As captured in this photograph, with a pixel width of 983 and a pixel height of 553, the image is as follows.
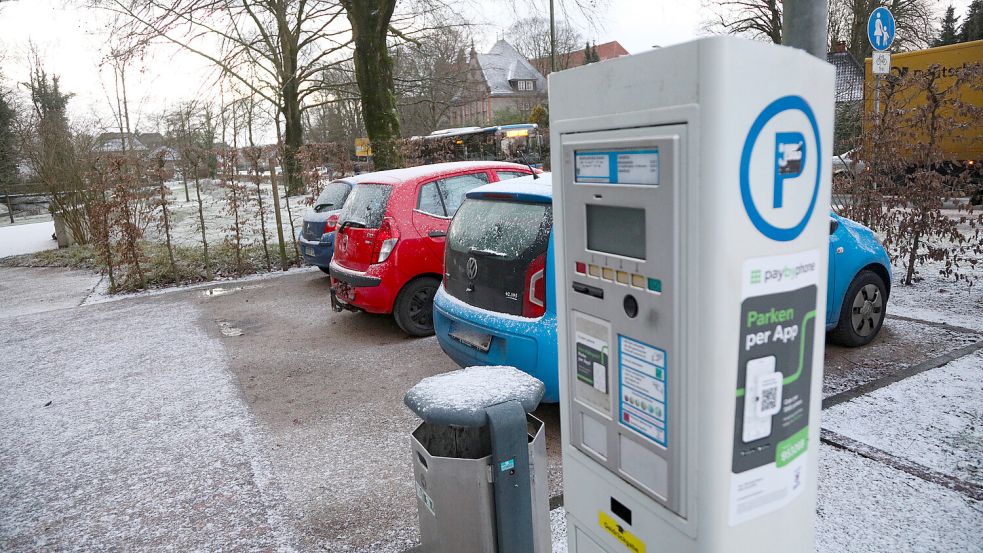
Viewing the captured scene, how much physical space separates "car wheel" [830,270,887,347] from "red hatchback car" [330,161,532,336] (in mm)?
3669

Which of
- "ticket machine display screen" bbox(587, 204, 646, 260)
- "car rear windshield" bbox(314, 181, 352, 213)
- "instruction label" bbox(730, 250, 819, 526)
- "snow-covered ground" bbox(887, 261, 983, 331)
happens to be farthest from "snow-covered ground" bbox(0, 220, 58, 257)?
"instruction label" bbox(730, 250, 819, 526)

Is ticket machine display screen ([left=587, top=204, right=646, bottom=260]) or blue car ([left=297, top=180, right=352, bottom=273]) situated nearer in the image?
ticket machine display screen ([left=587, top=204, right=646, bottom=260])

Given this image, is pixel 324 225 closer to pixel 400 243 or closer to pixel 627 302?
pixel 400 243

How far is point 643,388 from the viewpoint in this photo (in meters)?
1.83

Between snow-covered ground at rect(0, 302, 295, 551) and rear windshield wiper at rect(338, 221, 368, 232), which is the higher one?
rear windshield wiper at rect(338, 221, 368, 232)

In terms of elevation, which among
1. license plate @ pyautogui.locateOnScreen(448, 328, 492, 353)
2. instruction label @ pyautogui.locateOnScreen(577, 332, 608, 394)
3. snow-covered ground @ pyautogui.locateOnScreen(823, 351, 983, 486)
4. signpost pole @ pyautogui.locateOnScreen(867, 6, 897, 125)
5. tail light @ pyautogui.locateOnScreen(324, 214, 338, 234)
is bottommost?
snow-covered ground @ pyautogui.locateOnScreen(823, 351, 983, 486)

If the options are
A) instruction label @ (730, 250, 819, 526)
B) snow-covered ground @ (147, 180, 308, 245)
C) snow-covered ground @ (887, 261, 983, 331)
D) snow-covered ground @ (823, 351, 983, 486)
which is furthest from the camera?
snow-covered ground @ (147, 180, 308, 245)

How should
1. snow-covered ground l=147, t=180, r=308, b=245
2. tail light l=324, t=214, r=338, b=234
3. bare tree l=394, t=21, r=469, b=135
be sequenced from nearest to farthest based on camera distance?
tail light l=324, t=214, r=338, b=234, snow-covered ground l=147, t=180, r=308, b=245, bare tree l=394, t=21, r=469, b=135

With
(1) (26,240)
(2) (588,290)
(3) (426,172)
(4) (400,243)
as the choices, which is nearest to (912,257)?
(3) (426,172)

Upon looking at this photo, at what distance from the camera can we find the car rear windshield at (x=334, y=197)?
9.18 metres

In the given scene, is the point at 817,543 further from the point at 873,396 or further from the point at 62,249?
the point at 62,249

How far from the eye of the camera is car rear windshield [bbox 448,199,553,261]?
4137mm

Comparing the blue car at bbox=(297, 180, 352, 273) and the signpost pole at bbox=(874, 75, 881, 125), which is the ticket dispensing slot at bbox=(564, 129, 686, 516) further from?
the blue car at bbox=(297, 180, 352, 273)

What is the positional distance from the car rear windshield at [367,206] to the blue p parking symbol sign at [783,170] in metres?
5.23
